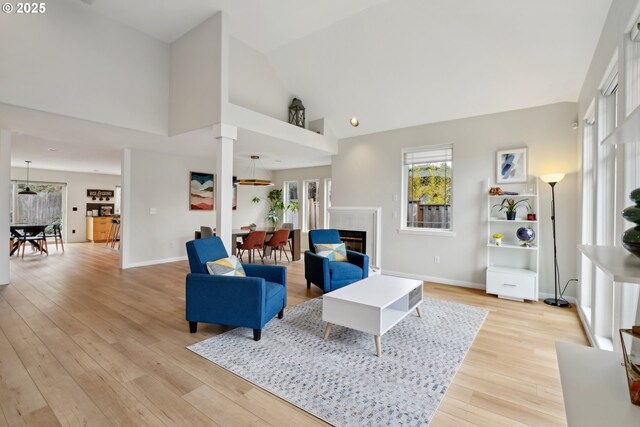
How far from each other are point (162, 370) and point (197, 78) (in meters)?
3.91

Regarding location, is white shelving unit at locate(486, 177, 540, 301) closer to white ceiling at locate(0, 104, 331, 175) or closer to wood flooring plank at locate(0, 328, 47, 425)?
white ceiling at locate(0, 104, 331, 175)

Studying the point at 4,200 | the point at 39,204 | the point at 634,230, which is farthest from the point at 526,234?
the point at 39,204

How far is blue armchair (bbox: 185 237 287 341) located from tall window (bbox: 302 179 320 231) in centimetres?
578

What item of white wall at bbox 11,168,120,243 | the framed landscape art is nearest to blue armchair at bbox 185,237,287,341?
the framed landscape art

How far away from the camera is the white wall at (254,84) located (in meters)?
4.83

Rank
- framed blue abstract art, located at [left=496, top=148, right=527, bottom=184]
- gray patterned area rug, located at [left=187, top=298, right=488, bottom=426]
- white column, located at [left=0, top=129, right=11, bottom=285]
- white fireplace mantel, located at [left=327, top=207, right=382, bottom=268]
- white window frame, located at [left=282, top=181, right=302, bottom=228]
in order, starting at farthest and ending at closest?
white window frame, located at [left=282, top=181, right=302, bottom=228]
white fireplace mantel, located at [left=327, top=207, right=382, bottom=268]
white column, located at [left=0, top=129, right=11, bottom=285]
framed blue abstract art, located at [left=496, top=148, right=527, bottom=184]
gray patterned area rug, located at [left=187, top=298, right=488, bottom=426]

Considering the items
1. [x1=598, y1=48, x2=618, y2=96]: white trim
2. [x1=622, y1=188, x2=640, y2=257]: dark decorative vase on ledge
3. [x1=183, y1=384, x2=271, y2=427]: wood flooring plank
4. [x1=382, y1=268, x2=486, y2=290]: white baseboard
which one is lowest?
[x1=183, y1=384, x2=271, y2=427]: wood flooring plank

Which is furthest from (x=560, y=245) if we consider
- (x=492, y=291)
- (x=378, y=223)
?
(x=378, y=223)

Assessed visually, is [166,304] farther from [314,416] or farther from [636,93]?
[636,93]

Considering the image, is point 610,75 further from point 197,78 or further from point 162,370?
point 197,78

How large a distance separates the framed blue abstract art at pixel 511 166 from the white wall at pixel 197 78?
4151 millimetres

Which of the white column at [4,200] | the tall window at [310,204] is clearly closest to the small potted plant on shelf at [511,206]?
the tall window at [310,204]

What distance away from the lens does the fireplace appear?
233 inches

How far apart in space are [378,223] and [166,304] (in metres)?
3.71
